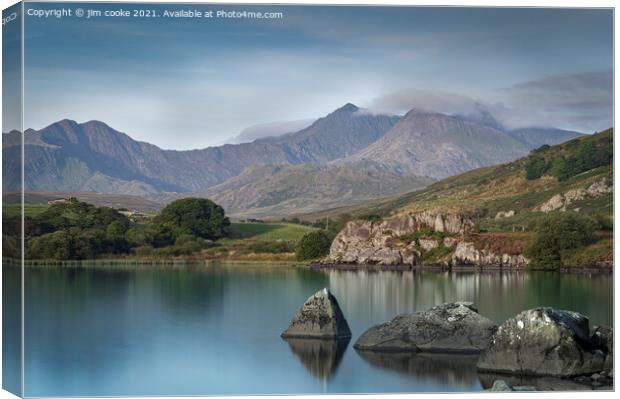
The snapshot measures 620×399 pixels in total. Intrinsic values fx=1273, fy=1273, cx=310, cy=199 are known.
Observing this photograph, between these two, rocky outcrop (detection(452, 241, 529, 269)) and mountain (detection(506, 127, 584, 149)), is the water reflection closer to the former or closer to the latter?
rocky outcrop (detection(452, 241, 529, 269))

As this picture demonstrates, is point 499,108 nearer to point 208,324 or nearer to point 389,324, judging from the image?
point 389,324

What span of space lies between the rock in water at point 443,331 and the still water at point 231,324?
32 centimetres

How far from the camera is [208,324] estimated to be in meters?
24.5

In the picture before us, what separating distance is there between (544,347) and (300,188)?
245 feet

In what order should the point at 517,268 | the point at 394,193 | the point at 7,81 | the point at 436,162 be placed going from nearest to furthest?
the point at 7,81 → the point at 517,268 → the point at 436,162 → the point at 394,193

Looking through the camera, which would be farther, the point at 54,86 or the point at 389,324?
the point at 389,324

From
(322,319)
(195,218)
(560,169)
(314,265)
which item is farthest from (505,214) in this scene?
(322,319)

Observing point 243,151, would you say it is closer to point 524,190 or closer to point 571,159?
point 571,159

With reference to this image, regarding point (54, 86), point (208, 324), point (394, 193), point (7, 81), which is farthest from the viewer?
point (394, 193)

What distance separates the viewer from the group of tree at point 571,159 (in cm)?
3381

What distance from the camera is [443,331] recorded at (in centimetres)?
1964

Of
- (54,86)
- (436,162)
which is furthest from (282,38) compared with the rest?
(436,162)

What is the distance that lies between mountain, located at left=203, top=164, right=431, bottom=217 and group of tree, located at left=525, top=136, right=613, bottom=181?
5.20m

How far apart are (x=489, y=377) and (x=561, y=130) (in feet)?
26.9
